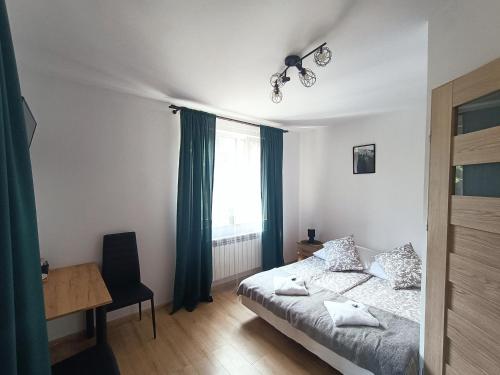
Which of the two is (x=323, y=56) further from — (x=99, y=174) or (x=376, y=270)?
(x=376, y=270)

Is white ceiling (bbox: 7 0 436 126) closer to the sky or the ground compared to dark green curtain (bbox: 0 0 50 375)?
closer to the sky

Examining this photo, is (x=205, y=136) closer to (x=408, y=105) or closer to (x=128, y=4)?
(x=128, y=4)

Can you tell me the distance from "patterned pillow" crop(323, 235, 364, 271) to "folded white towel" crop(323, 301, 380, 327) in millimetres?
900

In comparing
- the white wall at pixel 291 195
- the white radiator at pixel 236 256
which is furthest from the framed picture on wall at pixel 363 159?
the white radiator at pixel 236 256

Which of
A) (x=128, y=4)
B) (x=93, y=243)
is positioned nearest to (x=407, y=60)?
(x=128, y=4)

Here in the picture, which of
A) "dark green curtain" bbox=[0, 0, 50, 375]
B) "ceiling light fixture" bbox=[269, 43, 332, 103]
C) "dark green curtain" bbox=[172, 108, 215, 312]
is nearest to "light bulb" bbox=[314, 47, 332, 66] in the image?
"ceiling light fixture" bbox=[269, 43, 332, 103]

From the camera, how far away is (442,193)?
1.25m

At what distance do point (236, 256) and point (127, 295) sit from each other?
160cm

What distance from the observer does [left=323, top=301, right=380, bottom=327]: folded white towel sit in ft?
5.91

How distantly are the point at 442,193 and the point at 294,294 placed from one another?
158 centimetres

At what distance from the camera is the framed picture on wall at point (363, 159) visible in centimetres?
346

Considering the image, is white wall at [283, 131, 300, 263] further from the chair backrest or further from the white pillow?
the chair backrest

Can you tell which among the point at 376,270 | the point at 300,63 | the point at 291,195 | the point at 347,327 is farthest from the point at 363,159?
the point at 347,327

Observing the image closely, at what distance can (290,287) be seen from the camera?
2.32 meters
